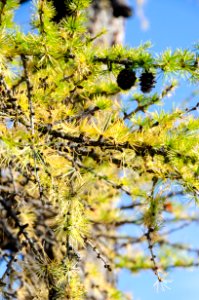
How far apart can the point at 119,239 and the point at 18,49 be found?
1923 mm

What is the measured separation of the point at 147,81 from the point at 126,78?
0.22ft

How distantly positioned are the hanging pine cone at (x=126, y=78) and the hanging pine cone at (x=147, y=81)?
0.03 meters

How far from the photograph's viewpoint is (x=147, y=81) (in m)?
1.60

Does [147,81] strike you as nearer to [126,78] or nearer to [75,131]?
[126,78]

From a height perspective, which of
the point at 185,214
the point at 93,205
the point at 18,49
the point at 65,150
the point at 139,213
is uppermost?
the point at 185,214

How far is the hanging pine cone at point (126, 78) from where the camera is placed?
1576 mm

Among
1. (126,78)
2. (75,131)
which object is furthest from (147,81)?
(75,131)

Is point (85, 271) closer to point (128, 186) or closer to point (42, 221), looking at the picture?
point (42, 221)

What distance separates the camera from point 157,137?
4.87 ft

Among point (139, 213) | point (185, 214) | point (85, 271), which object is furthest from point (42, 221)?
point (185, 214)

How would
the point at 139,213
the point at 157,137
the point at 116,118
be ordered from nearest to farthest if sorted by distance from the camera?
the point at 157,137 < the point at 116,118 < the point at 139,213

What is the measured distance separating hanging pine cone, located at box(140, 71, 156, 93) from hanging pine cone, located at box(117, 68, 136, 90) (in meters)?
0.03

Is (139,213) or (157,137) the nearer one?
(157,137)

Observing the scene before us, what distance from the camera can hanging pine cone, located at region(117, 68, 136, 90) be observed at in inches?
62.1
